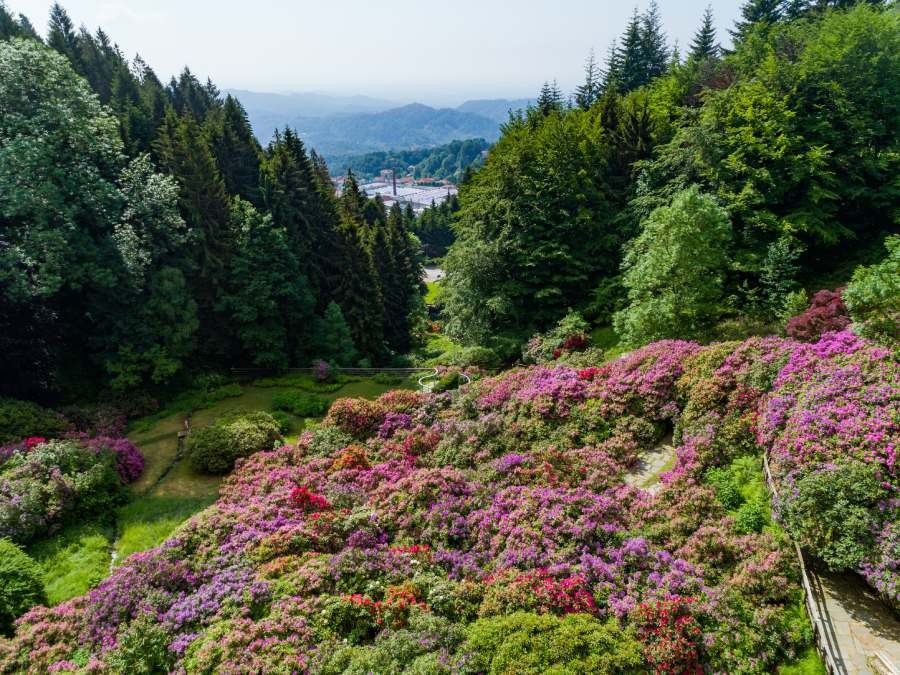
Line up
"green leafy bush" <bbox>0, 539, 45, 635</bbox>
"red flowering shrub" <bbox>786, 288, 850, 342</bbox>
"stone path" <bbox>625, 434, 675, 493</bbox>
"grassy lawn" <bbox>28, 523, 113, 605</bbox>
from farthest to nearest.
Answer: "red flowering shrub" <bbox>786, 288, 850, 342</bbox> < "stone path" <bbox>625, 434, 675, 493</bbox> < "grassy lawn" <bbox>28, 523, 113, 605</bbox> < "green leafy bush" <bbox>0, 539, 45, 635</bbox>

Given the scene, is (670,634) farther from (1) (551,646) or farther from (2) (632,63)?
(2) (632,63)

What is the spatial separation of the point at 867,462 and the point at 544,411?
8.16 metres

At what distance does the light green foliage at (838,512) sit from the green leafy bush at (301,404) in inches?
719

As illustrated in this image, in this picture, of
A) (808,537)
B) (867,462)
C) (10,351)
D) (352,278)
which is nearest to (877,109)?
(867,462)

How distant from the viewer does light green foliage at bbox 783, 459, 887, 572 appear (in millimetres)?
8695

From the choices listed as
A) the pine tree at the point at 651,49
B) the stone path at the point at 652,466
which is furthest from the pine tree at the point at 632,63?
the stone path at the point at 652,466

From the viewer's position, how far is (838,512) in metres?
9.01

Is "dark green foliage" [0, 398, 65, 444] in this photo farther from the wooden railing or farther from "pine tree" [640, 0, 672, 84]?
"pine tree" [640, 0, 672, 84]

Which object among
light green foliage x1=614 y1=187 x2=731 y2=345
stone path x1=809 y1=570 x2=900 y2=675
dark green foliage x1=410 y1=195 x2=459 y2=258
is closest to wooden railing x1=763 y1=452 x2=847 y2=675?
stone path x1=809 y1=570 x2=900 y2=675

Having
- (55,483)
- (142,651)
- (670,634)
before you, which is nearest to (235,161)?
(55,483)

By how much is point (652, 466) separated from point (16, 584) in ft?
52.9

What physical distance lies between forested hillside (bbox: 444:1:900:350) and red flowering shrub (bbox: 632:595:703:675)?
12405mm

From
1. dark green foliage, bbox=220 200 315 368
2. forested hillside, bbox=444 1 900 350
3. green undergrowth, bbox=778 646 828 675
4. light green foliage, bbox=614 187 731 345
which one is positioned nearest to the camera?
green undergrowth, bbox=778 646 828 675

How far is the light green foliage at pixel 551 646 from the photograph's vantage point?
782cm
